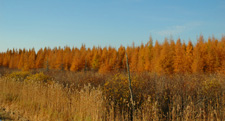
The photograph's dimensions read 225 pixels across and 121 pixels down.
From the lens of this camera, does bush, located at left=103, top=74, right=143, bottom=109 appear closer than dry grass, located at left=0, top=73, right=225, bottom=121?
No

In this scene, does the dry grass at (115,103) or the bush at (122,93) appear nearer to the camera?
the dry grass at (115,103)

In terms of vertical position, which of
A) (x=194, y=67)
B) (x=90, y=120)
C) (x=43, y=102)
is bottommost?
(x=90, y=120)

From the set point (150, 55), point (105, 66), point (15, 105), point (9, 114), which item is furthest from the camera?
point (105, 66)

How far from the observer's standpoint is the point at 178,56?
2211 cm

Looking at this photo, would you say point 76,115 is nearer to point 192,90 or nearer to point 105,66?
point 192,90

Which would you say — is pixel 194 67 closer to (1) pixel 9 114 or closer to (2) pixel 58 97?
(2) pixel 58 97

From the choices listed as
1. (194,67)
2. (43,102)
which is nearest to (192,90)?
(43,102)

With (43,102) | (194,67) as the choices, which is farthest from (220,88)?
(194,67)

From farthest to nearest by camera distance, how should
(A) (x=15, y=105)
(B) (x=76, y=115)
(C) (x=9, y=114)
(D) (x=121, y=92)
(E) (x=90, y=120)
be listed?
(A) (x=15, y=105) → (D) (x=121, y=92) → (C) (x=9, y=114) → (B) (x=76, y=115) → (E) (x=90, y=120)

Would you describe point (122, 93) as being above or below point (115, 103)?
above

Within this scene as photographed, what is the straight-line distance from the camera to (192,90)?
692cm

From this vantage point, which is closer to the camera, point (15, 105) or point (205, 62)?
point (15, 105)

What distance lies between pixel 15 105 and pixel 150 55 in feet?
89.3

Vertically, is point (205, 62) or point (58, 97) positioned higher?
point (205, 62)
